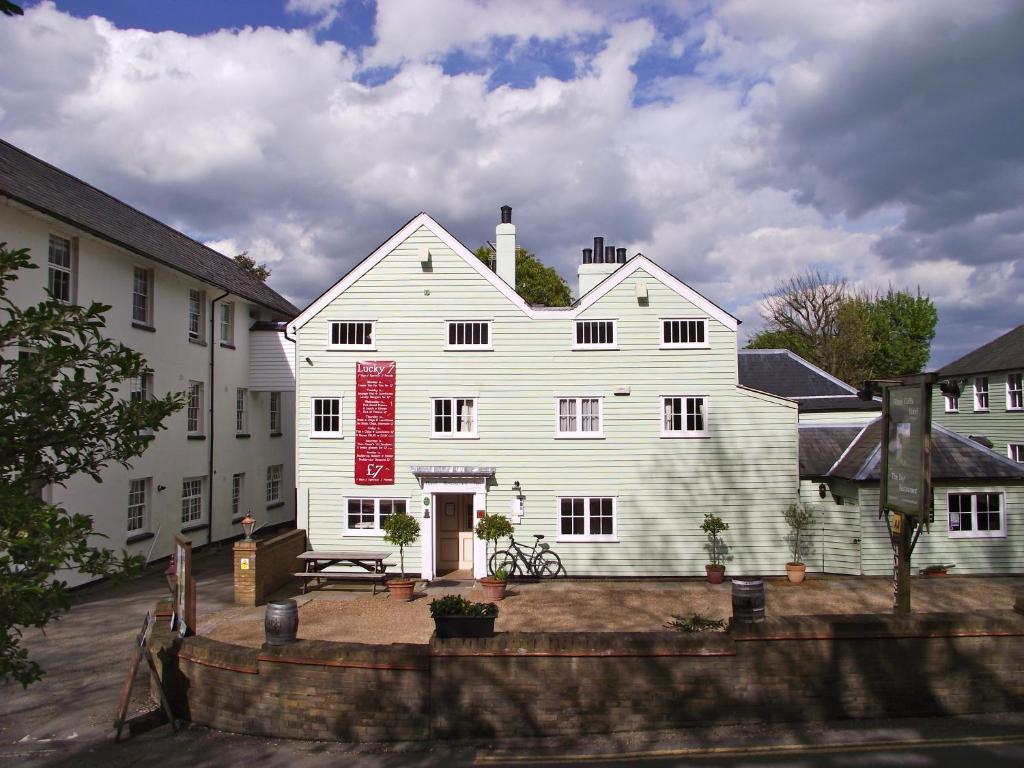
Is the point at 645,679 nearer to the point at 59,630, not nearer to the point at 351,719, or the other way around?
the point at 351,719

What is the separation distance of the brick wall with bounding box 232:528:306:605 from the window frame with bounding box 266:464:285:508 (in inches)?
398

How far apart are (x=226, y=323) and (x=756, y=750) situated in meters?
23.1

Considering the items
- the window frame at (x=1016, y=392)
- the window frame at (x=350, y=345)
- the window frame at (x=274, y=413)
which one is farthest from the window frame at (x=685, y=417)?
the window frame at (x=1016, y=392)

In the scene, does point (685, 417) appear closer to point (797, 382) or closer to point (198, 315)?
point (797, 382)

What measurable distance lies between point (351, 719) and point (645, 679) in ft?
12.5

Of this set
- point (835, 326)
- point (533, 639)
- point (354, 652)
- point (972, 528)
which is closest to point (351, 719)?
point (354, 652)

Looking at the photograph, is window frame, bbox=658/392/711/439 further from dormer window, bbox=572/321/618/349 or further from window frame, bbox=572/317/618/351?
dormer window, bbox=572/321/618/349

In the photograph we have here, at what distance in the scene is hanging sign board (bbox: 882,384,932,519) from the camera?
37.0 feet

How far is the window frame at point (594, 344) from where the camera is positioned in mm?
21062

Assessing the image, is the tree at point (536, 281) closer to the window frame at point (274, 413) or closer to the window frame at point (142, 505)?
the window frame at point (274, 413)

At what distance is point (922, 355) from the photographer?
54.4 m

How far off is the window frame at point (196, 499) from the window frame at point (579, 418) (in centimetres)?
1206

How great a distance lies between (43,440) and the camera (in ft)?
18.2

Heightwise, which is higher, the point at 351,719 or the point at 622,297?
the point at 622,297
